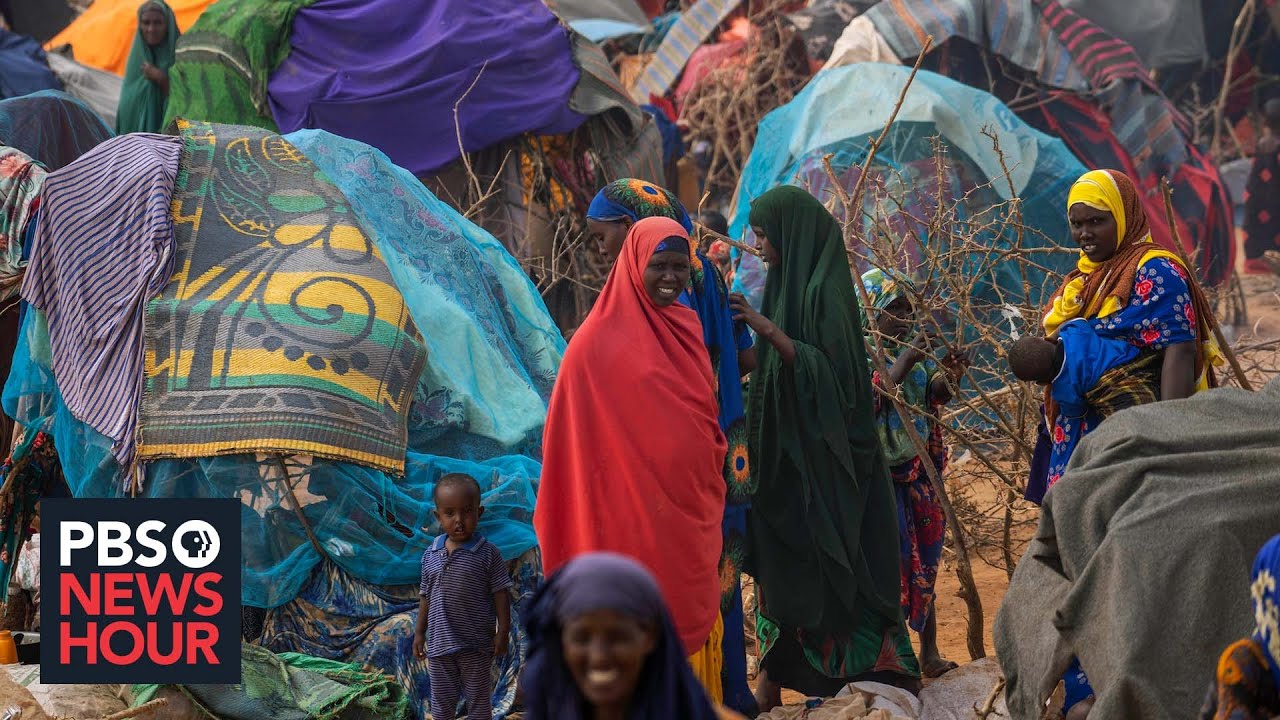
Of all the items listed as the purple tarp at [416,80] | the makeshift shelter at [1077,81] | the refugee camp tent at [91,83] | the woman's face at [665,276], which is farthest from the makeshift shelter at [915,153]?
the refugee camp tent at [91,83]

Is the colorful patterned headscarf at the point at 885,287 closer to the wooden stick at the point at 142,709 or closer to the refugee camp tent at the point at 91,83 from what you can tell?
the wooden stick at the point at 142,709

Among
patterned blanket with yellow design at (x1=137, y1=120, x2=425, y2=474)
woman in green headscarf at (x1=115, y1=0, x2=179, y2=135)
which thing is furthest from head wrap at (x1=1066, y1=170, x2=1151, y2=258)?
woman in green headscarf at (x1=115, y1=0, x2=179, y2=135)

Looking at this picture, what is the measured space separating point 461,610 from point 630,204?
1.35m

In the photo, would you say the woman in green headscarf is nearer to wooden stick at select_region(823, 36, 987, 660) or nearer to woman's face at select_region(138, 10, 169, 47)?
woman's face at select_region(138, 10, 169, 47)

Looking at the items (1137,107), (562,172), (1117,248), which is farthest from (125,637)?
(1137,107)

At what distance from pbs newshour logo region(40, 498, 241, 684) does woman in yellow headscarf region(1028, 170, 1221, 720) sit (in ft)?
8.92

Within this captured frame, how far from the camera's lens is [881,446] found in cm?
504

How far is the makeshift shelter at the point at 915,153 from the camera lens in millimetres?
9109

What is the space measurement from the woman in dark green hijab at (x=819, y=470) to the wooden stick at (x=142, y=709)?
6.43 ft

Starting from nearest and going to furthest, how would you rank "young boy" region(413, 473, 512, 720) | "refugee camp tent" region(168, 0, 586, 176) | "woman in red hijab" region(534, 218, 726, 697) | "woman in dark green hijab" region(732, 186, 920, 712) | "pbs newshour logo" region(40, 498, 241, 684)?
"woman in red hijab" region(534, 218, 726, 697)
"young boy" region(413, 473, 512, 720)
"woman in dark green hijab" region(732, 186, 920, 712)
"pbs newshour logo" region(40, 498, 241, 684)
"refugee camp tent" region(168, 0, 586, 176)

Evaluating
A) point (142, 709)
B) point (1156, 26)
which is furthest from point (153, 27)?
point (1156, 26)

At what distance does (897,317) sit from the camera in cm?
545

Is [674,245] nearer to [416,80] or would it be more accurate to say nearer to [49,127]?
[49,127]

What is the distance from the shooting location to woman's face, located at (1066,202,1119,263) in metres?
4.20
